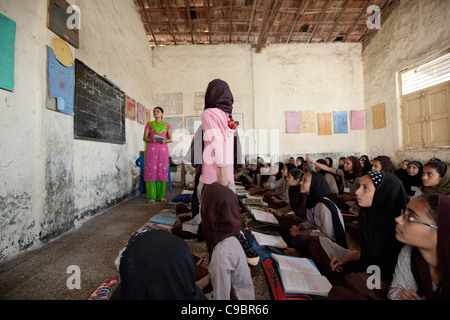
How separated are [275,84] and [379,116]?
280cm

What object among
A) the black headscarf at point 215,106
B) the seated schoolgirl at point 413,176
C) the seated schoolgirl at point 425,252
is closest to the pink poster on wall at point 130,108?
the black headscarf at point 215,106

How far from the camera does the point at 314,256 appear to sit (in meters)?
1.38

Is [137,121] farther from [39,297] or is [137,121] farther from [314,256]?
[314,256]

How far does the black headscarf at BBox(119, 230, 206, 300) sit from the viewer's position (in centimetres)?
55

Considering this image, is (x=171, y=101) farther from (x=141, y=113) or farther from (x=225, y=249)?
(x=225, y=249)

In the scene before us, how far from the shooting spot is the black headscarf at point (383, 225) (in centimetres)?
110

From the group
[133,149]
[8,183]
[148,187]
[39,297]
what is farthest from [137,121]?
[39,297]

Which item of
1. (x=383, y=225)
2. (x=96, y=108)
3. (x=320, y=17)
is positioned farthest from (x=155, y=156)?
(x=320, y=17)

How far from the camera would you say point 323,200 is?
169 centimetres

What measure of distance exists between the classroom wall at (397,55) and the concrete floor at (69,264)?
16.9 feet

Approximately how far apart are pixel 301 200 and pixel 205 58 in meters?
4.80

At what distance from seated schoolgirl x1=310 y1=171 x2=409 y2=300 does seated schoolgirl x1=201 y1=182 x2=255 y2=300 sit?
58 centimetres
